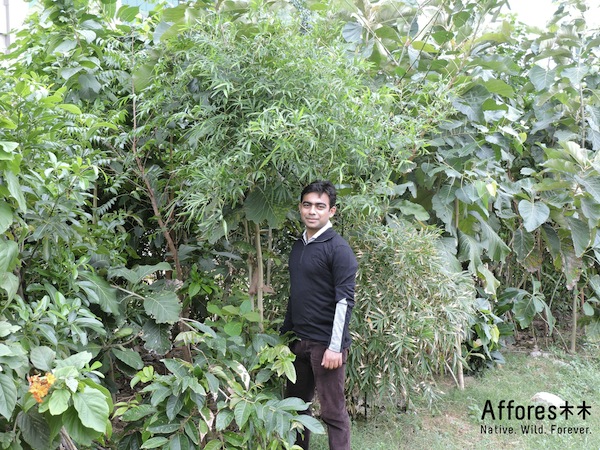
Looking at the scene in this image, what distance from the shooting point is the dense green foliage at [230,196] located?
218cm

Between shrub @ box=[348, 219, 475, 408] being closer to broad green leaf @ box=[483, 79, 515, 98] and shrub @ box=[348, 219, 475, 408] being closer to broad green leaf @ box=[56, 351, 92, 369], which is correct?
broad green leaf @ box=[483, 79, 515, 98]

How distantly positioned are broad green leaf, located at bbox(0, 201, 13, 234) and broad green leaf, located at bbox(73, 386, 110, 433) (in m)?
0.57

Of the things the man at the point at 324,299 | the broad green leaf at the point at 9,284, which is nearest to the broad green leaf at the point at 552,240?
the man at the point at 324,299

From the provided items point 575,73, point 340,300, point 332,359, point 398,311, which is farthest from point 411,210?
point 575,73

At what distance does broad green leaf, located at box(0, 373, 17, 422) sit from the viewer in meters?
1.81

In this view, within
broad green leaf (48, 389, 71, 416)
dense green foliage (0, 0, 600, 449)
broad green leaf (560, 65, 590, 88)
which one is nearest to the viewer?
broad green leaf (48, 389, 71, 416)

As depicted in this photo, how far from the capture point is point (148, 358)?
3.91 meters

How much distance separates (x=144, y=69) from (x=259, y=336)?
4.77 feet

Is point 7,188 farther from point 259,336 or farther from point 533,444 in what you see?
point 533,444

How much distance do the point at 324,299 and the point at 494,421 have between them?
63.1 inches

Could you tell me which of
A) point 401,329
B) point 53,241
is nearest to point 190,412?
point 53,241

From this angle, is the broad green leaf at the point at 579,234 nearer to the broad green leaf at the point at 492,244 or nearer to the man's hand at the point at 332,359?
the broad green leaf at the point at 492,244

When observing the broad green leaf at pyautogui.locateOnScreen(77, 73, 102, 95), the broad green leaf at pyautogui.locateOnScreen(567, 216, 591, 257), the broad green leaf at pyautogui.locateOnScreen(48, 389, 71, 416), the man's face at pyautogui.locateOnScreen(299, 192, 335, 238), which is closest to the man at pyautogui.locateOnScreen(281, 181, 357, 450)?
the man's face at pyautogui.locateOnScreen(299, 192, 335, 238)

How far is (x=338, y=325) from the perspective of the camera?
8.46 feet
